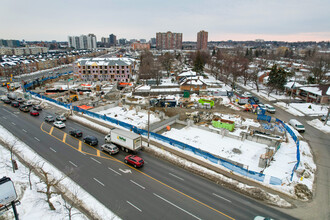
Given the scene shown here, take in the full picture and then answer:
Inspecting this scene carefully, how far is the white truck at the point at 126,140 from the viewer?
2703cm

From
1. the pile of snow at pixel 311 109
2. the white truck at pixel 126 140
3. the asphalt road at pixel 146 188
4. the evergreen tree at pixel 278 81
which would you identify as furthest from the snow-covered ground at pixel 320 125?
the white truck at pixel 126 140

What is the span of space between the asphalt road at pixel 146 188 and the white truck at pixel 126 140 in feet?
3.94

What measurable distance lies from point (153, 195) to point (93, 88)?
59536 millimetres

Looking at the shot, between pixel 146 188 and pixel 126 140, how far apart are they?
8607 millimetres

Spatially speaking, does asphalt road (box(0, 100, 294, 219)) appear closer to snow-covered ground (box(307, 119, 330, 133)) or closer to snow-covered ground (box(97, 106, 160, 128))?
snow-covered ground (box(97, 106, 160, 128))

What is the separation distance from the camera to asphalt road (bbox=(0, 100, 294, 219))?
17.9m

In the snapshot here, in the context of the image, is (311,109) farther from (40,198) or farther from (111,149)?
(40,198)

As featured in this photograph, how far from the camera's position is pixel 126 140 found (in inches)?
1085

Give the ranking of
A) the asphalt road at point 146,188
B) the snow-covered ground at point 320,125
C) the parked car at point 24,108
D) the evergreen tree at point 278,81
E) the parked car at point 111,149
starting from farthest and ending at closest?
the evergreen tree at point 278,81 → the parked car at point 24,108 → the snow-covered ground at point 320,125 → the parked car at point 111,149 → the asphalt road at point 146,188

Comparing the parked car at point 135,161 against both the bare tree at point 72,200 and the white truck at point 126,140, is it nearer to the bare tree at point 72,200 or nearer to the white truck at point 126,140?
the white truck at point 126,140

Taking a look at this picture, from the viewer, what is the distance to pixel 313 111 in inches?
1969

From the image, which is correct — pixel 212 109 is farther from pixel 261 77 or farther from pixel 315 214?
pixel 261 77

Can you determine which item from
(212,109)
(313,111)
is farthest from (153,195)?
(313,111)

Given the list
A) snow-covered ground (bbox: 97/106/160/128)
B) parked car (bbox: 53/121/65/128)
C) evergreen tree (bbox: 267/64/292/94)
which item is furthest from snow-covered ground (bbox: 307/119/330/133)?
parked car (bbox: 53/121/65/128)
